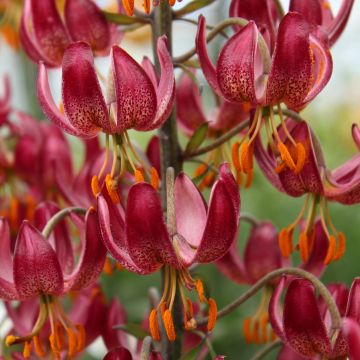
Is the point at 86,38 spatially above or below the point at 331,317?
above

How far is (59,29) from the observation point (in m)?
1.00

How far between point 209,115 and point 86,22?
8.0 inches

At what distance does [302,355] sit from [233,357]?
60 centimetres

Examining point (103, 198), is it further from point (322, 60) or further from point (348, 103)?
point (348, 103)

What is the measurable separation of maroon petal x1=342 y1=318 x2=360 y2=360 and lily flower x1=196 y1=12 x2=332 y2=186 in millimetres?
165

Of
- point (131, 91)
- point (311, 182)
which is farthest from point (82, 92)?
point (311, 182)

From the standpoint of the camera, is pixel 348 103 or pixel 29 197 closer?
pixel 29 197

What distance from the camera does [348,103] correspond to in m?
2.52

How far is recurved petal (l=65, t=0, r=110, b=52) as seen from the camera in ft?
3.20

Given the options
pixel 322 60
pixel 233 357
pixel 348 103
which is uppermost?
pixel 322 60

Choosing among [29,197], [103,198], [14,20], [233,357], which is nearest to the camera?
[103,198]

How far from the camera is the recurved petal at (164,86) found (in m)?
0.84

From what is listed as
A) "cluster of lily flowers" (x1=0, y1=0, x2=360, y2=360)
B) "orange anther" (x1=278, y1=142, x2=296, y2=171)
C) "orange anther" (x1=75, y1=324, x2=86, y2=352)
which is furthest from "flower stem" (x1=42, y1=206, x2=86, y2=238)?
"orange anther" (x1=278, y1=142, x2=296, y2=171)

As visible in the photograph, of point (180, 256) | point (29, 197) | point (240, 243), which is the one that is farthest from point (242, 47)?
point (240, 243)
